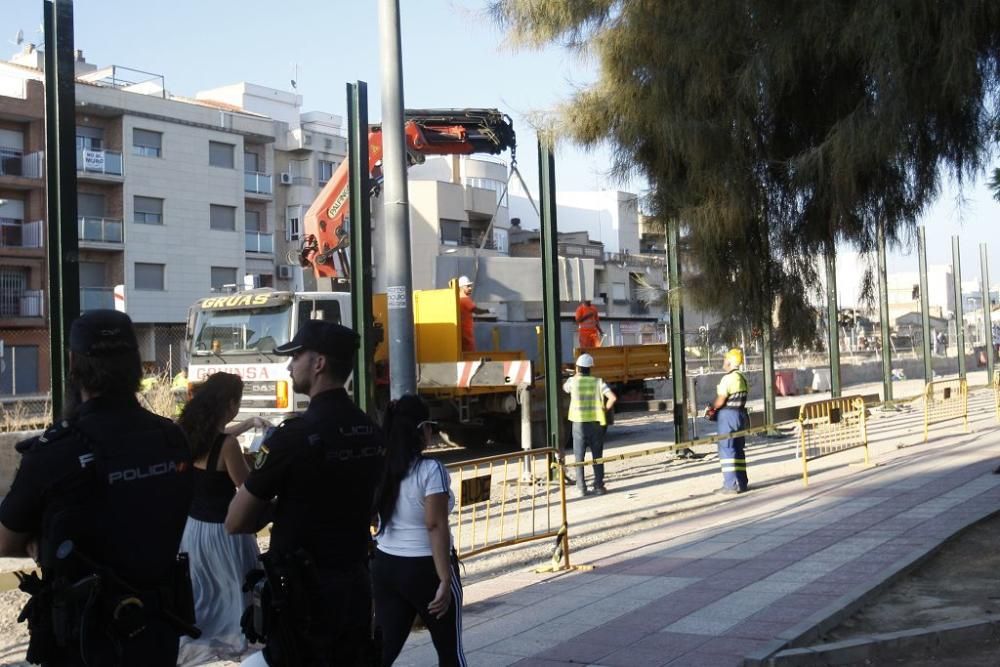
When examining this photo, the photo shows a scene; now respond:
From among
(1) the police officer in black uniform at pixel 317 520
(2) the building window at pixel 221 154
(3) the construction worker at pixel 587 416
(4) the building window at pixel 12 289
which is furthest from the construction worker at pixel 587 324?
(2) the building window at pixel 221 154

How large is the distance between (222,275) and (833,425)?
33.7m

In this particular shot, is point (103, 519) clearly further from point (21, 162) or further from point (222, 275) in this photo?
point (222, 275)

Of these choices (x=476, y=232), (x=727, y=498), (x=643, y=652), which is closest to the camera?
(x=643, y=652)

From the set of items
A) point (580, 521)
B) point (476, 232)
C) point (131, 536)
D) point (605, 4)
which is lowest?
point (580, 521)

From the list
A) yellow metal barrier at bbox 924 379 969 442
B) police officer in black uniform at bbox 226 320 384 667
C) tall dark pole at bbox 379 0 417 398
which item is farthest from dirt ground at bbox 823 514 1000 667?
yellow metal barrier at bbox 924 379 969 442

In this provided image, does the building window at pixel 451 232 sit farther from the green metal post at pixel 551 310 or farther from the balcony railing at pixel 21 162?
the green metal post at pixel 551 310

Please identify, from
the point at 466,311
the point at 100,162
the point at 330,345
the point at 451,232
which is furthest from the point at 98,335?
the point at 451,232

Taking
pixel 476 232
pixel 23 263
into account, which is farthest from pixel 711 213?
pixel 476 232

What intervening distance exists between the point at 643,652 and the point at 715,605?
1.24 m

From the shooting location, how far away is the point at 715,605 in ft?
23.5

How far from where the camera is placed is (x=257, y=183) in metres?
47.3

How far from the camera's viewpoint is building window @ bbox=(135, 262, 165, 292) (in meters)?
42.3

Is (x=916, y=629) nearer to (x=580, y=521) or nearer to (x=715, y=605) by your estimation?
(x=715, y=605)

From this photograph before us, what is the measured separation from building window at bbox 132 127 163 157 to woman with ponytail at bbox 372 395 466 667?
40.5 m
